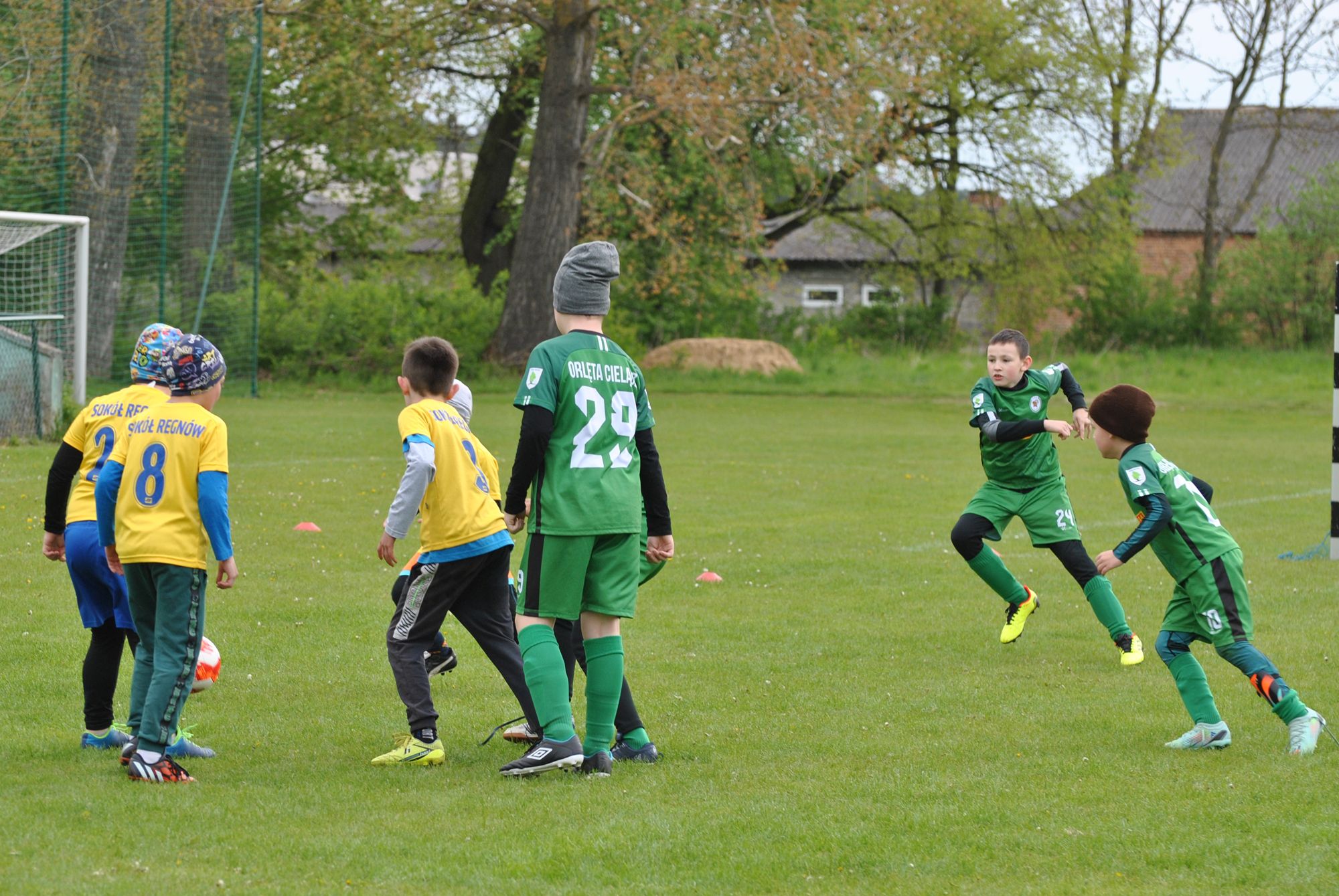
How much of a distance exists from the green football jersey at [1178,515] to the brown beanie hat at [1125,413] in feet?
0.27

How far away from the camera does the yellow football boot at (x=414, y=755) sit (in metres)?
5.38

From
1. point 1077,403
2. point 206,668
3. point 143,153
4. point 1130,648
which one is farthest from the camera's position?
point 143,153

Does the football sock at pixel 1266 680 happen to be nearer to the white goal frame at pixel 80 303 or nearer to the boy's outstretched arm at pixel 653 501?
the boy's outstretched arm at pixel 653 501

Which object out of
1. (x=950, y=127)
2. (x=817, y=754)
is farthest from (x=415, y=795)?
(x=950, y=127)

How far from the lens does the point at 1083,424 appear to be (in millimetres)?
6965

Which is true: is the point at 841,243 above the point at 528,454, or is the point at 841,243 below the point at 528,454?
above

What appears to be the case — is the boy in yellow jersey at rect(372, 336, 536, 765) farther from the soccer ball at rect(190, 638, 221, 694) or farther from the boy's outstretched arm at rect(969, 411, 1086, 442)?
the boy's outstretched arm at rect(969, 411, 1086, 442)

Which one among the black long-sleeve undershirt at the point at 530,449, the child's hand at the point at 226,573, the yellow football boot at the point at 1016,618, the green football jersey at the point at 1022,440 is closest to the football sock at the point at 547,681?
the black long-sleeve undershirt at the point at 530,449

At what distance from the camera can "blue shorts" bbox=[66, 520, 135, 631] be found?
5527mm

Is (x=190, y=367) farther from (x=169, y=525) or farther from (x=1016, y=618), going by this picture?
(x=1016, y=618)

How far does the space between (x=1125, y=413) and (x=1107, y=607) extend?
2.03 m

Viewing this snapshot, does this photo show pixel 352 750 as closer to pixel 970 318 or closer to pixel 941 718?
pixel 941 718

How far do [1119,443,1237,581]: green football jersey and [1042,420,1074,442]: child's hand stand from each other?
1068 millimetres

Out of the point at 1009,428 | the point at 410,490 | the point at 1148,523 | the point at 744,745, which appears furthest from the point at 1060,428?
the point at 410,490
